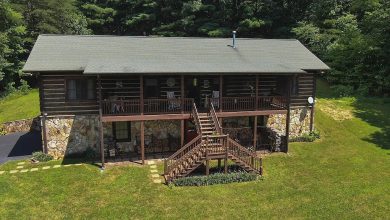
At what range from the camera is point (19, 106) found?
34.7m

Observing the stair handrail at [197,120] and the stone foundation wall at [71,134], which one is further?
the stone foundation wall at [71,134]

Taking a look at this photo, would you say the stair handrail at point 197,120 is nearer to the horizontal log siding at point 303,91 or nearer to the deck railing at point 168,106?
the deck railing at point 168,106

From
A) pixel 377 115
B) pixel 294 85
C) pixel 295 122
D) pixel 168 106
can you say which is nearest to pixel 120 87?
pixel 168 106

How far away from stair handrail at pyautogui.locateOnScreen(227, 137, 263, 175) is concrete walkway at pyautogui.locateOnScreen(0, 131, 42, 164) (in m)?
12.8

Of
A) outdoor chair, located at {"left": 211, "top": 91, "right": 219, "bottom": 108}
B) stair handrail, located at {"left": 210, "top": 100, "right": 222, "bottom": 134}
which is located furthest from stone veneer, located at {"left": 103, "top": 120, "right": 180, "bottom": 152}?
stair handrail, located at {"left": 210, "top": 100, "right": 222, "bottom": 134}

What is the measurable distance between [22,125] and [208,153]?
17.1 m

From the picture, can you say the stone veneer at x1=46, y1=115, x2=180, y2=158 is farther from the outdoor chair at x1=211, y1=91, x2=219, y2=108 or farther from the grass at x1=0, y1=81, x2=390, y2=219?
the outdoor chair at x1=211, y1=91, x2=219, y2=108

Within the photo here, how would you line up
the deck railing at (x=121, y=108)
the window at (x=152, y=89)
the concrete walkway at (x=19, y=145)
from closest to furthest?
the deck railing at (x=121, y=108) < the concrete walkway at (x=19, y=145) < the window at (x=152, y=89)

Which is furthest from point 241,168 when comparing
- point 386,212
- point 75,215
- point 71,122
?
point 71,122

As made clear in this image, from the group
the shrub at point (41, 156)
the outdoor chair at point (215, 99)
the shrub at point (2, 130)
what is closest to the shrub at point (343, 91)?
the outdoor chair at point (215, 99)

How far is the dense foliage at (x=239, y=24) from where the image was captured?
38594 millimetres

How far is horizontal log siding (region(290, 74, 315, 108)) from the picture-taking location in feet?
85.9

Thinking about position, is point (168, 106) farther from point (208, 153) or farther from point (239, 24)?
point (239, 24)

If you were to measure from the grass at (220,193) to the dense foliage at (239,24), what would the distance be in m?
17.7
